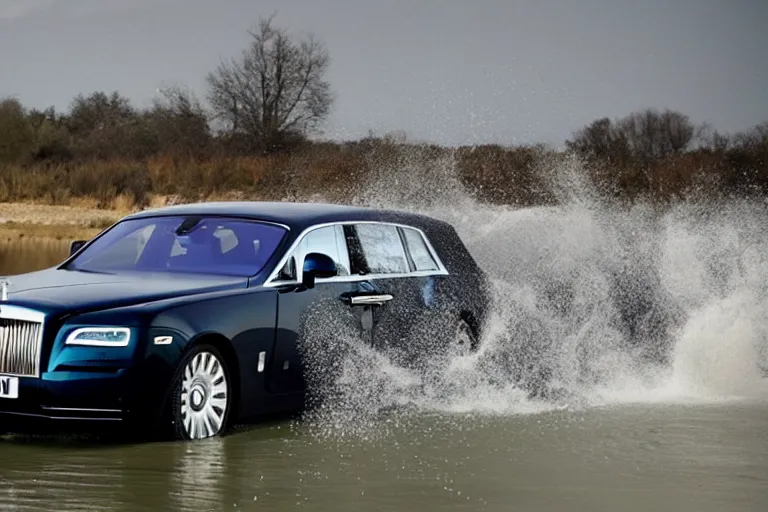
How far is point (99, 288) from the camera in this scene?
9.94 metres

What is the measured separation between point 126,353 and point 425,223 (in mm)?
3858

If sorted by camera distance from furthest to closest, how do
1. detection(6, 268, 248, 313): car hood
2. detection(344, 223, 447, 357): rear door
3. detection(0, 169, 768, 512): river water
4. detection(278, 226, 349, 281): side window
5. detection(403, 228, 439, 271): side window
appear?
1. detection(403, 228, 439, 271): side window
2. detection(344, 223, 447, 357): rear door
3. detection(278, 226, 349, 281): side window
4. detection(6, 268, 248, 313): car hood
5. detection(0, 169, 768, 512): river water

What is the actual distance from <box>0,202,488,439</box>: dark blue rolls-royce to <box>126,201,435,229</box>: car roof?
0.02 meters

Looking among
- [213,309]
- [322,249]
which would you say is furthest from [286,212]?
[213,309]

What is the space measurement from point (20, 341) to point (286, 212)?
99.8 inches

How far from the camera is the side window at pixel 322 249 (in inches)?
428

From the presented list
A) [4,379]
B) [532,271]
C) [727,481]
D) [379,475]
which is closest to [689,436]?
[727,481]

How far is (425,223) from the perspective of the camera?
1270 cm

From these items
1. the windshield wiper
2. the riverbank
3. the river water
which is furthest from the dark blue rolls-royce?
the riverbank

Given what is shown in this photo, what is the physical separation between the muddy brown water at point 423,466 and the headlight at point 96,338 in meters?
0.60

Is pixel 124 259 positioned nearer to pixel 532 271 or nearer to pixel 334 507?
pixel 334 507

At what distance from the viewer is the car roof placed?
11188mm

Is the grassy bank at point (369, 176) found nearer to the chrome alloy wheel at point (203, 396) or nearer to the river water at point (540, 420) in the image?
the river water at point (540, 420)

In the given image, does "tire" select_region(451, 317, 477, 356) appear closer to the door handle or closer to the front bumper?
the door handle
